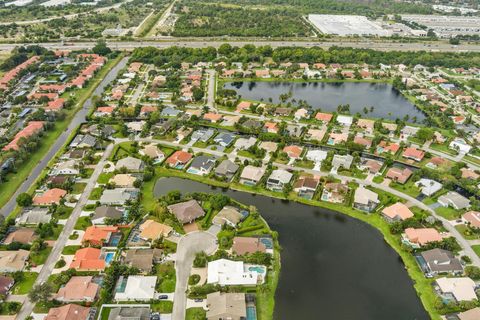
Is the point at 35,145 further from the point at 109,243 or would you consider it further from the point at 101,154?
the point at 109,243

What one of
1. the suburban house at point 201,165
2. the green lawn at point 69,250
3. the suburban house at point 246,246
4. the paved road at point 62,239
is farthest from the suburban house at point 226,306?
the suburban house at point 201,165

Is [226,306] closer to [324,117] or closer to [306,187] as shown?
[306,187]

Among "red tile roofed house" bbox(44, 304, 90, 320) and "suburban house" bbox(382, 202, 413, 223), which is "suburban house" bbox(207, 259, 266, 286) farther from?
"suburban house" bbox(382, 202, 413, 223)

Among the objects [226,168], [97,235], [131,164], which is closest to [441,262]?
[226,168]

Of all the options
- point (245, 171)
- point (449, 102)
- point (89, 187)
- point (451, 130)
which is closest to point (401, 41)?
point (449, 102)

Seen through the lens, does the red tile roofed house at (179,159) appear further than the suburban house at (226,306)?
Yes

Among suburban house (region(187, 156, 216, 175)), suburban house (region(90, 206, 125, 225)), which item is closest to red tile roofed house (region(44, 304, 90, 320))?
suburban house (region(90, 206, 125, 225))

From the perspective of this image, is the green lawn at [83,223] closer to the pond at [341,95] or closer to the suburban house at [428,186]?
the suburban house at [428,186]
